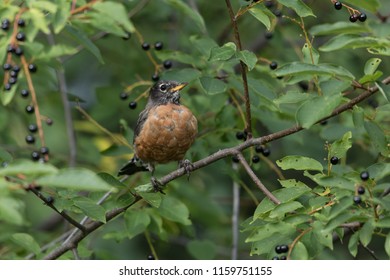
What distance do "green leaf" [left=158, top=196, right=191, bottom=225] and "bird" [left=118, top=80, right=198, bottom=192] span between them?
1.58ft

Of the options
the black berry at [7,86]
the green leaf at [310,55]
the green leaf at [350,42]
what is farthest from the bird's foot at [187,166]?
the green leaf at [350,42]

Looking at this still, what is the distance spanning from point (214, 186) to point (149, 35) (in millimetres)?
1624

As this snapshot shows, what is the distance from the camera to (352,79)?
3057 mm

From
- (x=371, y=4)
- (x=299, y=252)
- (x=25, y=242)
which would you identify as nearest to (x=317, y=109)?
(x=371, y=4)

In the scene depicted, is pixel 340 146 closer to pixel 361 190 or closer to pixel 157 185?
pixel 361 190

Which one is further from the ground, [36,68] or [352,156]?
[36,68]

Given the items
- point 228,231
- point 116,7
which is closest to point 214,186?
point 228,231

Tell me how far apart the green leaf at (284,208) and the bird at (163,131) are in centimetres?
181

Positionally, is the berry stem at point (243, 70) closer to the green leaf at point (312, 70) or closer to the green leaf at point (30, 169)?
the green leaf at point (312, 70)

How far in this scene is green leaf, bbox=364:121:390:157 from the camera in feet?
11.8

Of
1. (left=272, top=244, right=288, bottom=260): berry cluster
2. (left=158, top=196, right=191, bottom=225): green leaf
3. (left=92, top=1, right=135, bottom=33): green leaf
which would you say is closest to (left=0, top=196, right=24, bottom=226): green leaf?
(left=92, top=1, right=135, bottom=33): green leaf

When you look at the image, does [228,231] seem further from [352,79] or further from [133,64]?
[352,79]

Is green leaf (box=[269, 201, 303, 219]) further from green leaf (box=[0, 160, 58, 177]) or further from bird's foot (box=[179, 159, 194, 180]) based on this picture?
green leaf (box=[0, 160, 58, 177])

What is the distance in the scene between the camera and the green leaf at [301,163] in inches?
134
